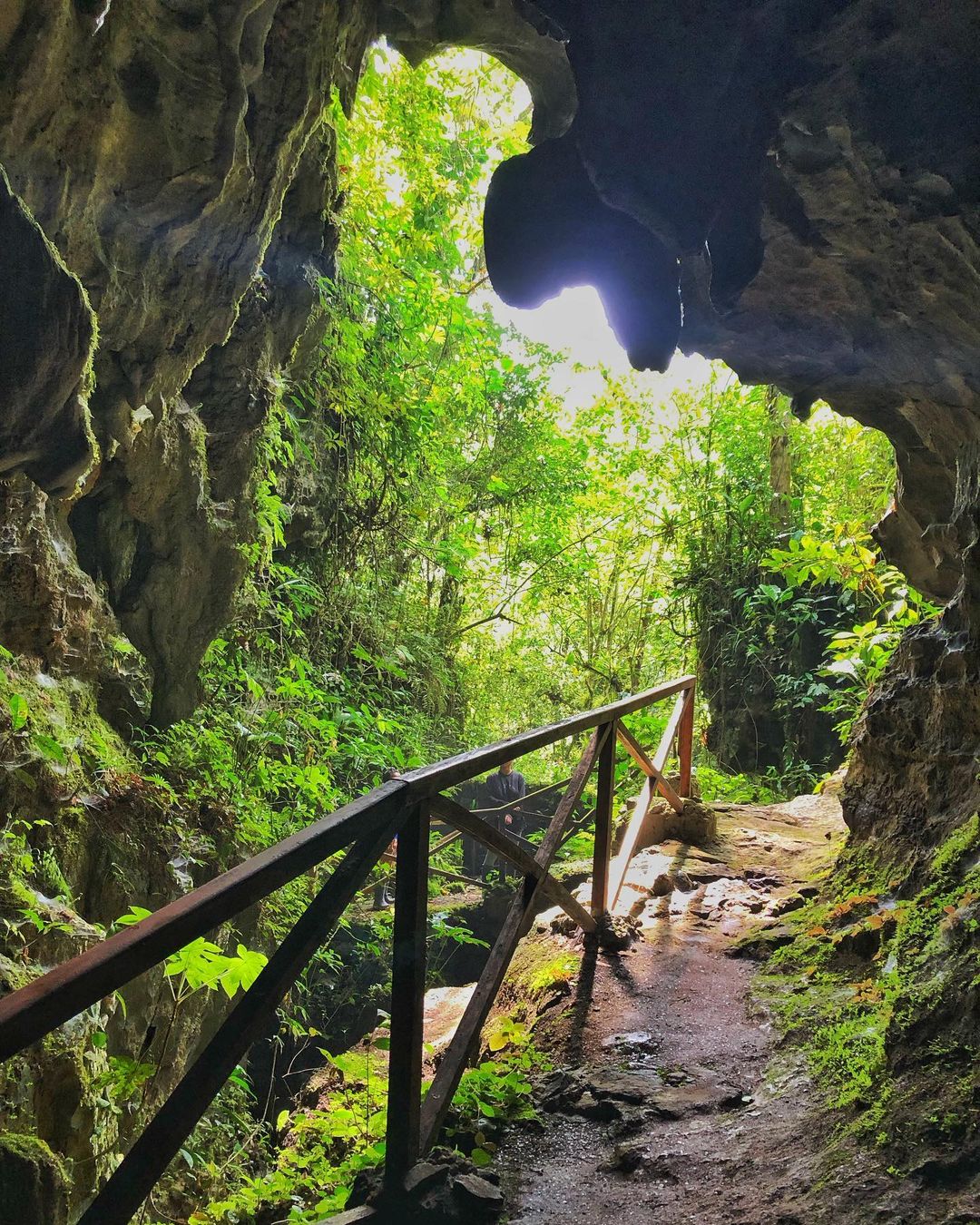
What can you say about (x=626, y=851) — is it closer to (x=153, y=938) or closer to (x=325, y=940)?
(x=325, y=940)

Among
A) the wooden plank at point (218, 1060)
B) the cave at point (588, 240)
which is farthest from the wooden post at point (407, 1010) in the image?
the cave at point (588, 240)

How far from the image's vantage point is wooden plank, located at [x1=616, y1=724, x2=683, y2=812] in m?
4.06

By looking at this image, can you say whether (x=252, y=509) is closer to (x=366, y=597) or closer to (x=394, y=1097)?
(x=366, y=597)

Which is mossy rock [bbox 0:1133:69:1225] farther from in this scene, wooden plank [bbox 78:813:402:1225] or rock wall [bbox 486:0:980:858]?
rock wall [bbox 486:0:980:858]

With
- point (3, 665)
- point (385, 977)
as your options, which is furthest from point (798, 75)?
point (385, 977)

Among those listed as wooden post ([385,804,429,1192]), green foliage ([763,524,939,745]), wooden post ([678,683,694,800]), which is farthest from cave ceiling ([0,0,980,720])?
wooden post ([385,804,429,1192])

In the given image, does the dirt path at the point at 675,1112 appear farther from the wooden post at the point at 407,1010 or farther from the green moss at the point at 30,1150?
the green moss at the point at 30,1150

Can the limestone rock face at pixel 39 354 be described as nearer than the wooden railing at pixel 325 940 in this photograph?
No

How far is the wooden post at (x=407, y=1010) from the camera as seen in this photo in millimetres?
1893

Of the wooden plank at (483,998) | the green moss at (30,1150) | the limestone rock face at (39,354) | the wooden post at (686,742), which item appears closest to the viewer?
the wooden plank at (483,998)

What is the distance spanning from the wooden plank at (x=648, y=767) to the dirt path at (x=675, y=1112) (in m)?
0.90

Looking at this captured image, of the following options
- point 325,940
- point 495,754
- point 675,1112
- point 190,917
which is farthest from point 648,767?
point 190,917

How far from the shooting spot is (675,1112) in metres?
2.44

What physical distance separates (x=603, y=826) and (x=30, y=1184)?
2.58 meters
